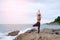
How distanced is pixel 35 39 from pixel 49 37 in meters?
1.40

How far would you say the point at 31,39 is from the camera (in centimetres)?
1883

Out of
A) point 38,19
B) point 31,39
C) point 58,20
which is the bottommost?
point 58,20

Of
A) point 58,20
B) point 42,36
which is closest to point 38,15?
point 42,36

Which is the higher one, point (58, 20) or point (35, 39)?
point (35, 39)

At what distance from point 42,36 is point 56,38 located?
1.48 m

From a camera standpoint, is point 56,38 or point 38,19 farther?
point 38,19

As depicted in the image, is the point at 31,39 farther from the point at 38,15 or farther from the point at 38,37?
the point at 38,15

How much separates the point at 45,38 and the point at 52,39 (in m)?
0.80

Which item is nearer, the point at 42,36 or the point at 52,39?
the point at 52,39

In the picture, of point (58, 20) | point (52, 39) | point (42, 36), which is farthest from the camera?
point (58, 20)

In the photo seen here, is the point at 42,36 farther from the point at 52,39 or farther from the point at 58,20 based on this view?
the point at 58,20

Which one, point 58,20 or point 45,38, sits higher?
point 45,38

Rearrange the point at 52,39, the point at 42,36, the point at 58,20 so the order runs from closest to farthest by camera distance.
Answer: the point at 52,39 → the point at 42,36 → the point at 58,20

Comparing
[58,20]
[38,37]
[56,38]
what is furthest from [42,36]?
[58,20]
